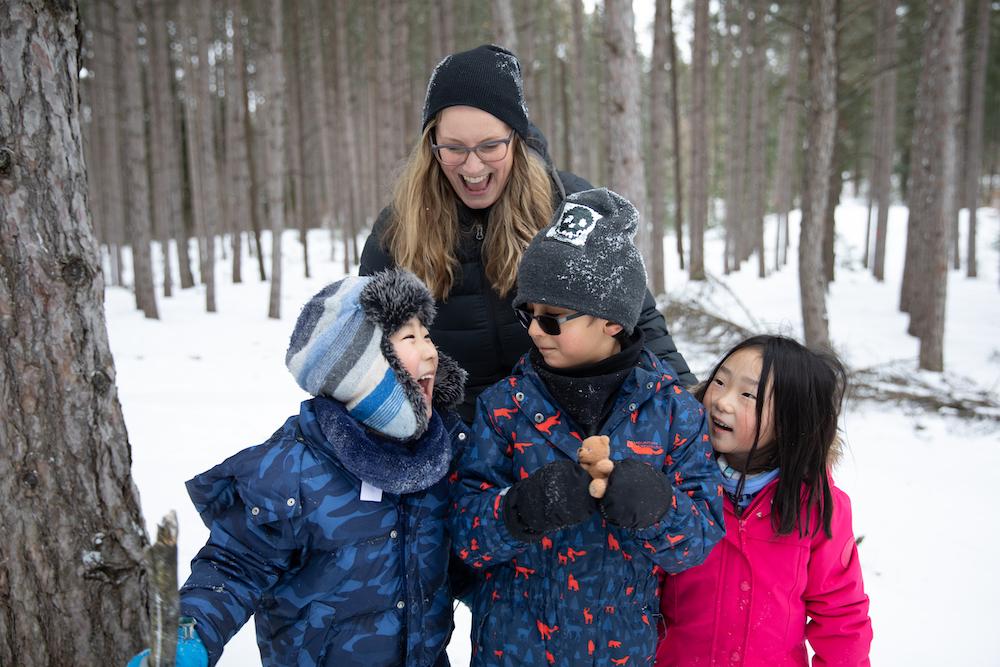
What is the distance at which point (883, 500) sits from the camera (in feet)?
14.8

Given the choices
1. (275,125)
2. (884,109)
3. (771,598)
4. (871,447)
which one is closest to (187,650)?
(771,598)

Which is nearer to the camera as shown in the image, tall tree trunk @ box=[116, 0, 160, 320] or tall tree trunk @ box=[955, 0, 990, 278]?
tall tree trunk @ box=[116, 0, 160, 320]

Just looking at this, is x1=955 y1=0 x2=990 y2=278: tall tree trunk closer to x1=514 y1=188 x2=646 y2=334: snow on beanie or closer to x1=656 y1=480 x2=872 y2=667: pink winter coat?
x1=656 y1=480 x2=872 y2=667: pink winter coat

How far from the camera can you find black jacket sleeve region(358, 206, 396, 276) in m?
2.13

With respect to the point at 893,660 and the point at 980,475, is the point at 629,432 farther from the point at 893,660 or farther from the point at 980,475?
the point at 980,475

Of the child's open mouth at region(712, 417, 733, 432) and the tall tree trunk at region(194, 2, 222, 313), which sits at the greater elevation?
the tall tree trunk at region(194, 2, 222, 313)

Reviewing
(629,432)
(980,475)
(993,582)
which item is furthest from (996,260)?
(629,432)

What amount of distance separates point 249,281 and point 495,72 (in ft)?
49.8

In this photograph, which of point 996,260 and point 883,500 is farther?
point 996,260

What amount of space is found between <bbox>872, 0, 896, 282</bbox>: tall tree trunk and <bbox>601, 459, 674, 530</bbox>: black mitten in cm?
1438

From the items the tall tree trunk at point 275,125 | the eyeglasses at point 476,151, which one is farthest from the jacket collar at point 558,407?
the tall tree trunk at point 275,125

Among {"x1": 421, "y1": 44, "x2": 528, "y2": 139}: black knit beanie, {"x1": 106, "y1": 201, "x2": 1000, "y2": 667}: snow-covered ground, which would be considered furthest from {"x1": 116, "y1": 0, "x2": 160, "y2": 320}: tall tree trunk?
{"x1": 421, "y1": 44, "x2": 528, "y2": 139}: black knit beanie

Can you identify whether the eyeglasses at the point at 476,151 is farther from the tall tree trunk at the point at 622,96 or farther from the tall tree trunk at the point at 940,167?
the tall tree trunk at the point at 940,167

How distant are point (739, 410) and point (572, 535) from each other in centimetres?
63
